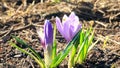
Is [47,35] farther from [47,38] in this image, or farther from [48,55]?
[48,55]

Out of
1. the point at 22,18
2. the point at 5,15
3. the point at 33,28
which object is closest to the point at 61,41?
the point at 33,28

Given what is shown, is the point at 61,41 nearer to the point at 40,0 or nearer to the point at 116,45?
the point at 116,45

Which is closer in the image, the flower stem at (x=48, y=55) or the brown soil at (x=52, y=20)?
the flower stem at (x=48, y=55)

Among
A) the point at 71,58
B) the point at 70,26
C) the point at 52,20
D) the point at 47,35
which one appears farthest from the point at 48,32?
the point at 52,20

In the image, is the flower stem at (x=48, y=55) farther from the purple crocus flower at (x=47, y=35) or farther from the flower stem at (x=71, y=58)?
the flower stem at (x=71, y=58)

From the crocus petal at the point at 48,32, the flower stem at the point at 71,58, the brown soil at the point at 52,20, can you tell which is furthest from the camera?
the brown soil at the point at 52,20

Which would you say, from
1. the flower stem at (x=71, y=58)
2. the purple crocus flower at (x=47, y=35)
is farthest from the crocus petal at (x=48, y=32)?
the flower stem at (x=71, y=58)

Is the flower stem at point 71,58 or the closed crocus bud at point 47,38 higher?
the closed crocus bud at point 47,38

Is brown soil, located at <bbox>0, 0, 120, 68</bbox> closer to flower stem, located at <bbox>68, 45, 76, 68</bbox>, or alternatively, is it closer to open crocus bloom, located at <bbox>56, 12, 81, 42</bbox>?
flower stem, located at <bbox>68, 45, 76, 68</bbox>

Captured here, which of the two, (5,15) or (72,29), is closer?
(72,29)
